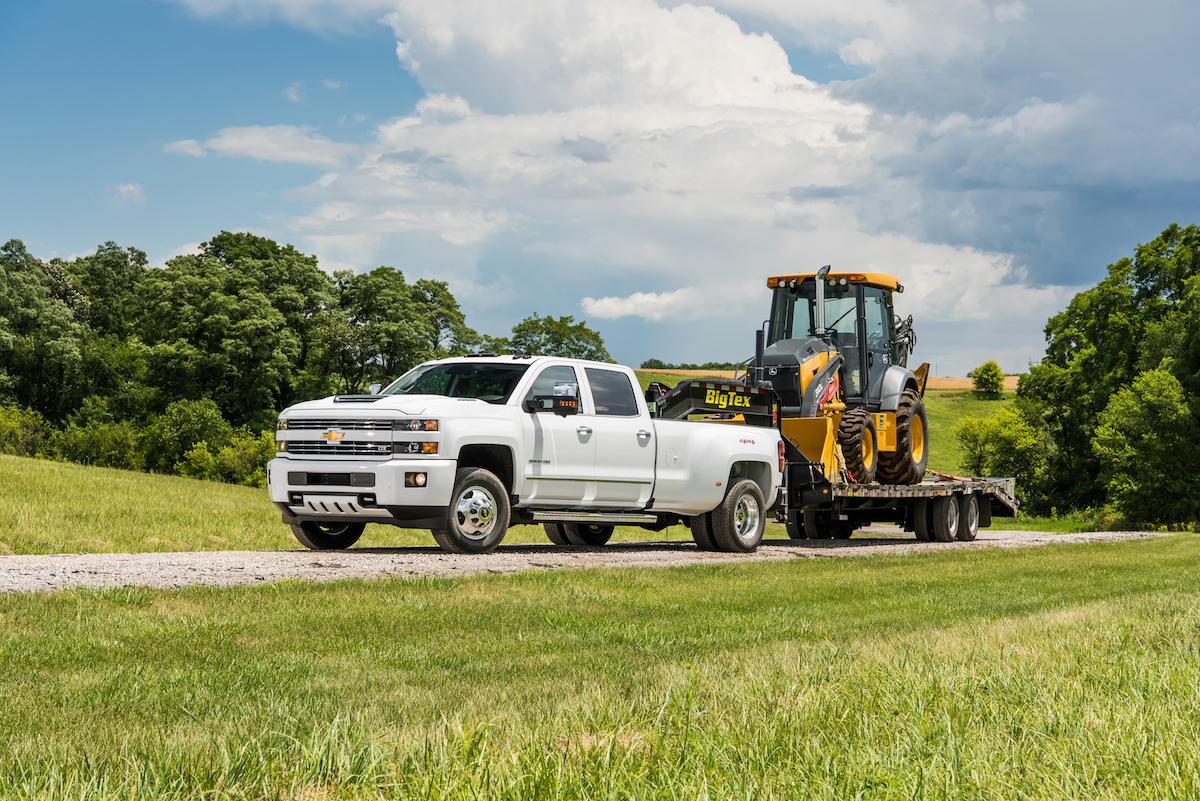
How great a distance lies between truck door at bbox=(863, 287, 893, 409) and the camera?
56.2 feet

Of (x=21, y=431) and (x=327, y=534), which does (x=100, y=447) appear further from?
(x=327, y=534)

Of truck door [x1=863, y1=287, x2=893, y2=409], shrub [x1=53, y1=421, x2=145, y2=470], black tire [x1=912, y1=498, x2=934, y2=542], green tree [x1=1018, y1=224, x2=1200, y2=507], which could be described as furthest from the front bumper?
shrub [x1=53, y1=421, x2=145, y2=470]

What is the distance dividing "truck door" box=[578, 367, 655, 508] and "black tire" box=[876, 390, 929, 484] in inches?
245

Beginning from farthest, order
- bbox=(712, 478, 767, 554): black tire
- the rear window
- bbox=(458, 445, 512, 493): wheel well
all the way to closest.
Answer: bbox=(712, 478, 767, 554): black tire, the rear window, bbox=(458, 445, 512, 493): wheel well

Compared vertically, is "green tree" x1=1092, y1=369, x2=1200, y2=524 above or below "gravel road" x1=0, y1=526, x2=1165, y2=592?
above

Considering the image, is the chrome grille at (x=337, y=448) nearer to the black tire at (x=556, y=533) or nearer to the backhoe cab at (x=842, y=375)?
the black tire at (x=556, y=533)

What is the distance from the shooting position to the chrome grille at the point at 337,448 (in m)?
10.7

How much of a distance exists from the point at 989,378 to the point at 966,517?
89529 millimetres

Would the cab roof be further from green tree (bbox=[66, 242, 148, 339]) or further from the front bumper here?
green tree (bbox=[66, 242, 148, 339])

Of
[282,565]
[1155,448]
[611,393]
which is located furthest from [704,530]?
[1155,448]

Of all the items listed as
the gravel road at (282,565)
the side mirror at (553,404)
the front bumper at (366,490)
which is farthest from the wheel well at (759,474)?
the front bumper at (366,490)

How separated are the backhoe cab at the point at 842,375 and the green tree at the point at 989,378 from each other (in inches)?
3594

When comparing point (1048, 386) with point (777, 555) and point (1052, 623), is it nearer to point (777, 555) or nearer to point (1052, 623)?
point (777, 555)

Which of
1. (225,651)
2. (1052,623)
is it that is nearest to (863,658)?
(1052,623)
